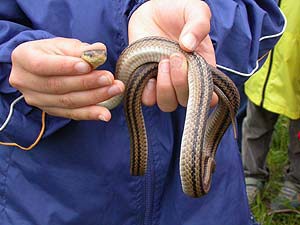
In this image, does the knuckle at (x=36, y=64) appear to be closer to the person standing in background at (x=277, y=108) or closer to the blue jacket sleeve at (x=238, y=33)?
the blue jacket sleeve at (x=238, y=33)

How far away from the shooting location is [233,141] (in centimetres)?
170

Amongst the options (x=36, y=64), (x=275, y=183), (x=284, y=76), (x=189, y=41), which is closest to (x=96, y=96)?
(x=36, y=64)

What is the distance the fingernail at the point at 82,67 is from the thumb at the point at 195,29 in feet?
0.80

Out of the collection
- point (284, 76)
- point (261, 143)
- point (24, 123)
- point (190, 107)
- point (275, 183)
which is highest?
point (190, 107)

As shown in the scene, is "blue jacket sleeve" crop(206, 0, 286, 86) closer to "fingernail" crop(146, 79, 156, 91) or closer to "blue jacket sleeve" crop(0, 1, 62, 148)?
"fingernail" crop(146, 79, 156, 91)

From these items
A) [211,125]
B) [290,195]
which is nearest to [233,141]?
[211,125]

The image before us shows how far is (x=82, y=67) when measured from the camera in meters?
1.12

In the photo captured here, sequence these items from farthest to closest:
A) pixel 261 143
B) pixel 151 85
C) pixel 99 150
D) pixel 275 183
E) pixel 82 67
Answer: pixel 275 183
pixel 261 143
pixel 99 150
pixel 151 85
pixel 82 67

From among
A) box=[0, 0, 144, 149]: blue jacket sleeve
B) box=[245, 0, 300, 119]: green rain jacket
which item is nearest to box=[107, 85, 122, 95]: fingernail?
box=[0, 0, 144, 149]: blue jacket sleeve

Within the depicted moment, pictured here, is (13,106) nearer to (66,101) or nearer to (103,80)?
(66,101)

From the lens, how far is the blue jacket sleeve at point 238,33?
58.7 inches

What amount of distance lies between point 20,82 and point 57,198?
42 centimetres

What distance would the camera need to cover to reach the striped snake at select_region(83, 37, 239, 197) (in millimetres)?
1241

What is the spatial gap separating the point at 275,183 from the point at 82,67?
109 inches
